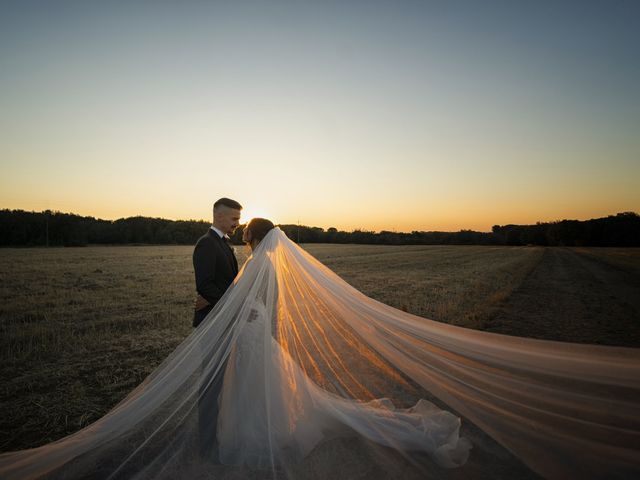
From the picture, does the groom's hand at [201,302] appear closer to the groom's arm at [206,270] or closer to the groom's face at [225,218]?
the groom's arm at [206,270]

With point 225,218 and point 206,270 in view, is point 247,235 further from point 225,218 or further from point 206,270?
point 206,270

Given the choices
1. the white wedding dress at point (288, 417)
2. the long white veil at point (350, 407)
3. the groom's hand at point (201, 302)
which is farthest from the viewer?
the groom's hand at point (201, 302)

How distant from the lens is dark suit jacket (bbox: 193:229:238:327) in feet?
11.8

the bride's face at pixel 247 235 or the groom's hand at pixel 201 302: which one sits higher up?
the bride's face at pixel 247 235

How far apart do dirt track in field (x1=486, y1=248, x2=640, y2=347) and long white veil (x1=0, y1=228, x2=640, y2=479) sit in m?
5.74

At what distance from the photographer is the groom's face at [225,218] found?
3744mm

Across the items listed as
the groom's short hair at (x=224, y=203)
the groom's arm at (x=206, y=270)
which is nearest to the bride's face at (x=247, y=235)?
the groom's short hair at (x=224, y=203)

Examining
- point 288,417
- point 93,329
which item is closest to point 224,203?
point 288,417

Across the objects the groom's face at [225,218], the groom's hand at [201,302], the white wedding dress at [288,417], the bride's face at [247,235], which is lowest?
the white wedding dress at [288,417]

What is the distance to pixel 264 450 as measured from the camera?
9.97 ft

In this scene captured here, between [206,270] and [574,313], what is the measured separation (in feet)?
38.8

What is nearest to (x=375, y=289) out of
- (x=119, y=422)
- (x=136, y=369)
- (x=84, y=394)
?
(x=136, y=369)

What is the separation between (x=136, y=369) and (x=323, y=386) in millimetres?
3723

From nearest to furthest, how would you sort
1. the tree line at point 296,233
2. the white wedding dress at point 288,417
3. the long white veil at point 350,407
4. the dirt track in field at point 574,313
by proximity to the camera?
the long white veil at point 350,407
the white wedding dress at point 288,417
the dirt track in field at point 574,313
the tree line at point 296,233
